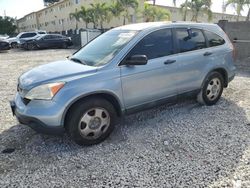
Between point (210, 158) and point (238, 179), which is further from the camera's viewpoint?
point (210, 158)

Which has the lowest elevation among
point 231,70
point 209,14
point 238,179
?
point 238,179

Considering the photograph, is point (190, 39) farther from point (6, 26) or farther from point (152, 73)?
point (6, 26)

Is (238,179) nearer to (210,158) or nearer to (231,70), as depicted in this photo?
(210,158)

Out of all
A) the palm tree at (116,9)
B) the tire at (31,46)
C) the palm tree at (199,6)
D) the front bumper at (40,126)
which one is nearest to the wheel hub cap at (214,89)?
the front bumper at (40,126)

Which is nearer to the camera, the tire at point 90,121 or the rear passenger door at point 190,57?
the tire at point 90,121

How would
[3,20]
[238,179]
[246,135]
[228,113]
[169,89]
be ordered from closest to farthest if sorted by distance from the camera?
1. [238,179]
2. [246,135]
3. [169,89]
4. [228,113]
5. [3,20]

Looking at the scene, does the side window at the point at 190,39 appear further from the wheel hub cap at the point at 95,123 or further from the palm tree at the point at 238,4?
the palm tree at the point at 238,4

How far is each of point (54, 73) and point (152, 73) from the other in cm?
151

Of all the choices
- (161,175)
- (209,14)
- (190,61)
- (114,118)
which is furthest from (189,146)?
(209,14)

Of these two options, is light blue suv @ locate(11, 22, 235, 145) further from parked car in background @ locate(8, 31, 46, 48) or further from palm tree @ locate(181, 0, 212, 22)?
palm tree @ locate(181, 0, 212, 22)

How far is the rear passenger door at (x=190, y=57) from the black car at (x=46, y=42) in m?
20.9

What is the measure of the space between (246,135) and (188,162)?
4.38 feet

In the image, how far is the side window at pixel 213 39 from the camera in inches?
209

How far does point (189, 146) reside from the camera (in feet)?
12.9
